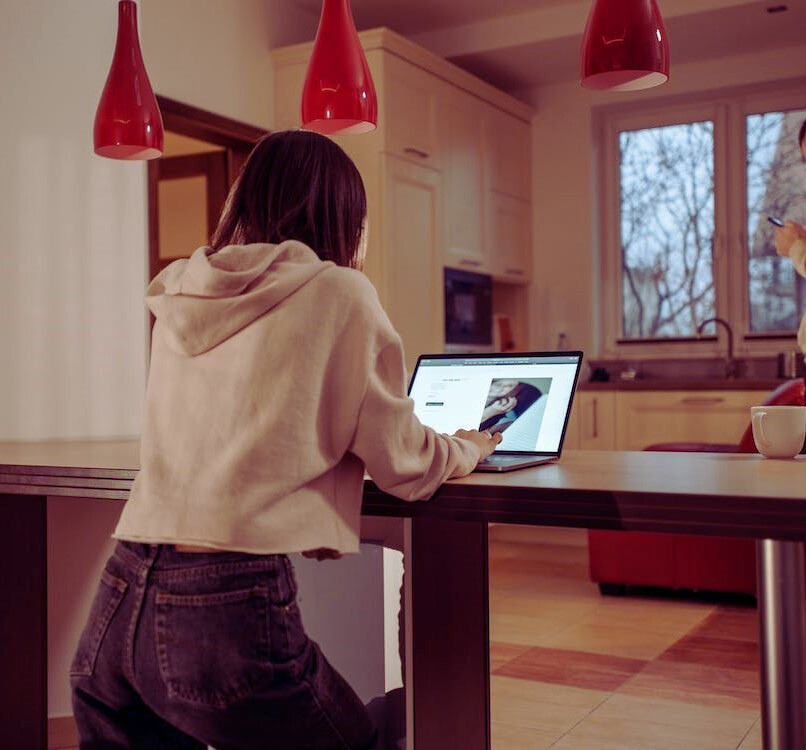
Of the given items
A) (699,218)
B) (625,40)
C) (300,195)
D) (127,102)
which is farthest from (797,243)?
(699,218)

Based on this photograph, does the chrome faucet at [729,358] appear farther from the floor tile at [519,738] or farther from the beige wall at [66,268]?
the beige wall at [66,268]

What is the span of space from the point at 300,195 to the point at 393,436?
307 mm

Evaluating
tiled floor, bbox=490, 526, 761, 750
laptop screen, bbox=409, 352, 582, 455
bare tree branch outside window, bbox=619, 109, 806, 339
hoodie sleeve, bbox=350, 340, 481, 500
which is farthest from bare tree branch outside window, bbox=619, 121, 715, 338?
hoodie sleeve, bbox=350, 340, 481, 500

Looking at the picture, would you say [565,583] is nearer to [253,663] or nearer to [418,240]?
[418,240]

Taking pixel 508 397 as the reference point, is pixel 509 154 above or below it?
above

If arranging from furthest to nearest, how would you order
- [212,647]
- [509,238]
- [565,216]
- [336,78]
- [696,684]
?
[565,216] → [509,238] → [696,684] → [336,78] → [212,647]

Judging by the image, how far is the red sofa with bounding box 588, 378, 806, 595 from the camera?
3816 mm

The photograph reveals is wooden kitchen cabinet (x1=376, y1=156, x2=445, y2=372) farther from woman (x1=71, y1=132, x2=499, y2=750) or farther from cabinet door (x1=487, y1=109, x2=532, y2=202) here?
woman (x1=71, y1=132, x2=499, y2=750)

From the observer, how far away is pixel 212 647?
1077 mm

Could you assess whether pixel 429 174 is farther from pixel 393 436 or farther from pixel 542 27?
pixel 393 436

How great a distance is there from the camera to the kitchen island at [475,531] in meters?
1.20

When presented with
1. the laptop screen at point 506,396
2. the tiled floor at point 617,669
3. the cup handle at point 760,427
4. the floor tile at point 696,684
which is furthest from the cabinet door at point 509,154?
the cup handle at point 760,427

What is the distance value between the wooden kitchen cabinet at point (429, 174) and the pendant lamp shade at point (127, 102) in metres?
2.31

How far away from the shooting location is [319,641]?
176cm
